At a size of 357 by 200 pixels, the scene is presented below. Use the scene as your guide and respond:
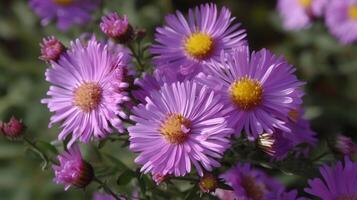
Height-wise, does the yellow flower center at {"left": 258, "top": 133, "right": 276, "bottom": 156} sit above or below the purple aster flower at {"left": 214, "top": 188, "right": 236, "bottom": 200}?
above

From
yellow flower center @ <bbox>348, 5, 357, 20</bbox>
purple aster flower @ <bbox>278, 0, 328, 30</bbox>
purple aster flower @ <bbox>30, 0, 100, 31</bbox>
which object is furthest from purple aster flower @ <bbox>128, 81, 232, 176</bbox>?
yellow flower center @ <bbox>348, 5, 357, 20</bbox>

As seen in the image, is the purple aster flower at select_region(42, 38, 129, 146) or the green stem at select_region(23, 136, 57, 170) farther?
the green stem at select_region(23, 136, 57, 170)

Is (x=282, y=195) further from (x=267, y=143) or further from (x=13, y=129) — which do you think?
(x=13, y=129)

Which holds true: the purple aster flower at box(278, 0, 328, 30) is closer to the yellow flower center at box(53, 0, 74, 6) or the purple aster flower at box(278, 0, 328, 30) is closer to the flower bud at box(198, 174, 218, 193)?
the yellow flower center at box(53, 0, 74, 6)

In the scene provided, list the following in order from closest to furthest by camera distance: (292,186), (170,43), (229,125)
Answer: (229,125)
(170,43)
(292,186)

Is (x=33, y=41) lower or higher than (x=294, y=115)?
lower

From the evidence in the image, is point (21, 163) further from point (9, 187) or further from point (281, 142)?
point (281, 142)

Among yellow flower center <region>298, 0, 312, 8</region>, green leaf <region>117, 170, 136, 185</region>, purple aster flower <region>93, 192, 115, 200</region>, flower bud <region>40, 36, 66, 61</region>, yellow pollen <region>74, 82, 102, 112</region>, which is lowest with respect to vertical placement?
purple aster flower <region>93, 192, 115, 200</region>

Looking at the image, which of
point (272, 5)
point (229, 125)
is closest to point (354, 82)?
point (272, 5)
